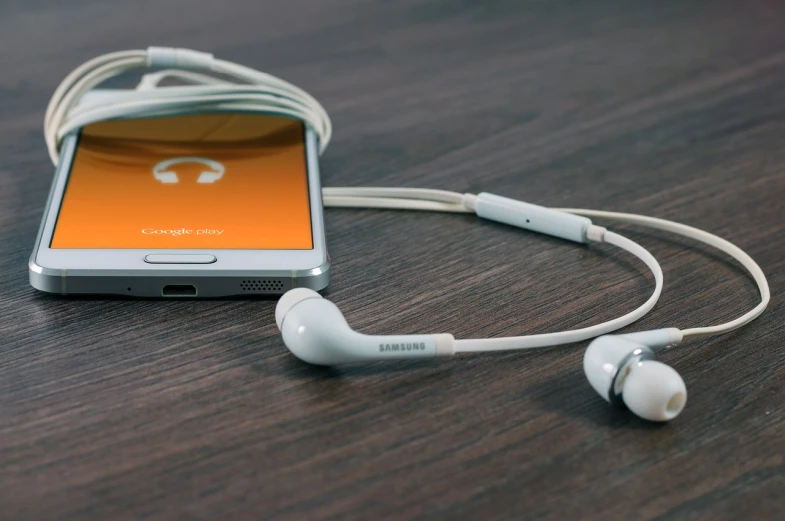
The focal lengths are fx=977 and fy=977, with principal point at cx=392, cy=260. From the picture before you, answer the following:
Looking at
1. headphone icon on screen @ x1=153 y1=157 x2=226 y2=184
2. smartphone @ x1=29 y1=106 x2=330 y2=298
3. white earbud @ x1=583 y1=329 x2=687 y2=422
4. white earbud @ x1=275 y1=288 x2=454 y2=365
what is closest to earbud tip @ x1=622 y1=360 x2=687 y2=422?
white earbud @ x1=583 y1=329 x2=687 y2=422

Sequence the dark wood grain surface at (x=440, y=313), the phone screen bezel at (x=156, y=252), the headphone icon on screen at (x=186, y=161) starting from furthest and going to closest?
1. the headphone icon on screen at (x=186, y=161)
2. the phone screen bezel at (x=156, y=252)
3. the dark wood grain surface at (x=440, y=313)

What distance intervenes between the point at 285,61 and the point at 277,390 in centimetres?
60

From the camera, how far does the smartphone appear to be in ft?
2.25

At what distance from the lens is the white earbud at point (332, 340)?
0.61 metres

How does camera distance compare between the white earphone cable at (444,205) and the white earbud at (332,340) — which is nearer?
the white earbud at (332,340)

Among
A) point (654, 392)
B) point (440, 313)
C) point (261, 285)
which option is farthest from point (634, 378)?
point (261, 285)

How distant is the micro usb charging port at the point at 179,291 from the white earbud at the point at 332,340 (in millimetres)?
89

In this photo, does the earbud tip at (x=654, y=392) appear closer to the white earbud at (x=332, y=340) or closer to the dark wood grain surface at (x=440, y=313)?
the dark wood grain surface at (x=440, y=313)

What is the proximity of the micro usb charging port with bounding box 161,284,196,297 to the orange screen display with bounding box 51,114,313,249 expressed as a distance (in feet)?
0.11

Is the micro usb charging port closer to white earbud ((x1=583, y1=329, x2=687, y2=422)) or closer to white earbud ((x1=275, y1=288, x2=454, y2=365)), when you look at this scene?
white earbud ((x1=275, y1=288, x2=454, y2=365))

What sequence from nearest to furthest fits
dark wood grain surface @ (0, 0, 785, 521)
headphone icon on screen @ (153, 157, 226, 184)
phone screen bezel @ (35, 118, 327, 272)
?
dark wood grain surface @ (0, 0, 785, 521) → phone screen bezel @ (35, 118, 327, 272) → headphone icon on screen @ (153, 157, 226, 184)

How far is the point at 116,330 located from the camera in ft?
2.16

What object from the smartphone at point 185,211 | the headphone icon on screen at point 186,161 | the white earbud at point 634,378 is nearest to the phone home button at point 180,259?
the smartphone at point 185,211

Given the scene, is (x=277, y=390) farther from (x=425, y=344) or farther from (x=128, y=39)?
(x=128, y=39)
